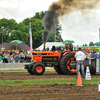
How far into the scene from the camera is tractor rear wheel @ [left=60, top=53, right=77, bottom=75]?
1603cm

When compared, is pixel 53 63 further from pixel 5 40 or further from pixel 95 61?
pixel 5 40

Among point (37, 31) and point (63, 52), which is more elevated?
point (37, 31)

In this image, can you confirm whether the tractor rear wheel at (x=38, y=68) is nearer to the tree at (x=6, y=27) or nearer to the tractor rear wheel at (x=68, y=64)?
the tractor rear wheel at (x=68, y=64)

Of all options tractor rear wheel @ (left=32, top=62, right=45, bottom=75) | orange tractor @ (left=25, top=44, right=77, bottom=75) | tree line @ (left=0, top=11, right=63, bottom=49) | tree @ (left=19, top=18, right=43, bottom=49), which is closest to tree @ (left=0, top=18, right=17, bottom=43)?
tree line @ (left=0, top=11, right=63, bottom=49)

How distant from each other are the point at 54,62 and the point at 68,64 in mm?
1026

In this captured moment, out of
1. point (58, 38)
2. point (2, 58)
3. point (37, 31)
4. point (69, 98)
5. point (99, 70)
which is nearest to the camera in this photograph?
point (69, 98)

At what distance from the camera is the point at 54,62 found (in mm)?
16828

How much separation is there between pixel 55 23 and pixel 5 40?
63.1 metres

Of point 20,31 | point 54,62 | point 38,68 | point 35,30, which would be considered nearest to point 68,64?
point 54,62

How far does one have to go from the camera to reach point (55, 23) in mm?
18406

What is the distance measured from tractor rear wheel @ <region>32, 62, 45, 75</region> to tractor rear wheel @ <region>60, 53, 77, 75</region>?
122cm

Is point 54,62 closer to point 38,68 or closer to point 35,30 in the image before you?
point 38,68

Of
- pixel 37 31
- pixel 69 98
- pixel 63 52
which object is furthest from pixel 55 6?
pixel 37 31

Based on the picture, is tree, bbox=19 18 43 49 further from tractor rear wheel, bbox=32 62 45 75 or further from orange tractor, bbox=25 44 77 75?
tractor rear wheel, bbox=32 62 45 75
